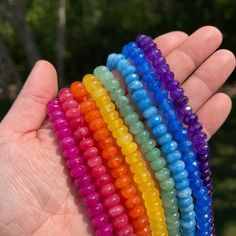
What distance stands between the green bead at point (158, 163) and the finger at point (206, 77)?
0.28m

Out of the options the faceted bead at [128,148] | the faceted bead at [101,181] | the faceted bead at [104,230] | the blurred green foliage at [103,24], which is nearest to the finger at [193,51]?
the faceted bead at [128,148]

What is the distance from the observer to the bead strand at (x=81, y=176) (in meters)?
1.51

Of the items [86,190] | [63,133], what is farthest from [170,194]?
[63,133]

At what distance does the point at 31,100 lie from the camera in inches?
63.1

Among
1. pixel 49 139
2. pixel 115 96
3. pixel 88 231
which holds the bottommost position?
pixel 88 231

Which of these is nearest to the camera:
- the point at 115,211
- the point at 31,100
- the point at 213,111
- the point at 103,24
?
the point at 115,211

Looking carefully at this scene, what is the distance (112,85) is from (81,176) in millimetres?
282

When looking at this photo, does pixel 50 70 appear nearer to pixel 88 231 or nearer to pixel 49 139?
pixel 49 139

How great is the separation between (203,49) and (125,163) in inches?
18.8

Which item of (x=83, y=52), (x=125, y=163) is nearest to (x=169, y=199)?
(x=125, y=163)

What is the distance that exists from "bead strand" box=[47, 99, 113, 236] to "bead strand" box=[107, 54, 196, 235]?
0.66 ft

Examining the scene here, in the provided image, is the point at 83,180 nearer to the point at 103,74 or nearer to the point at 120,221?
the point at 120,221

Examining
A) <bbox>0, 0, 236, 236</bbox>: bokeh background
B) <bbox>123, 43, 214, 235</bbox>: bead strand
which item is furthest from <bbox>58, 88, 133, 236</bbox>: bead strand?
<bbox>0, 0, 236, 236</bbox>: bokeh background

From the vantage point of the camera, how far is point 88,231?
5.24 ft
